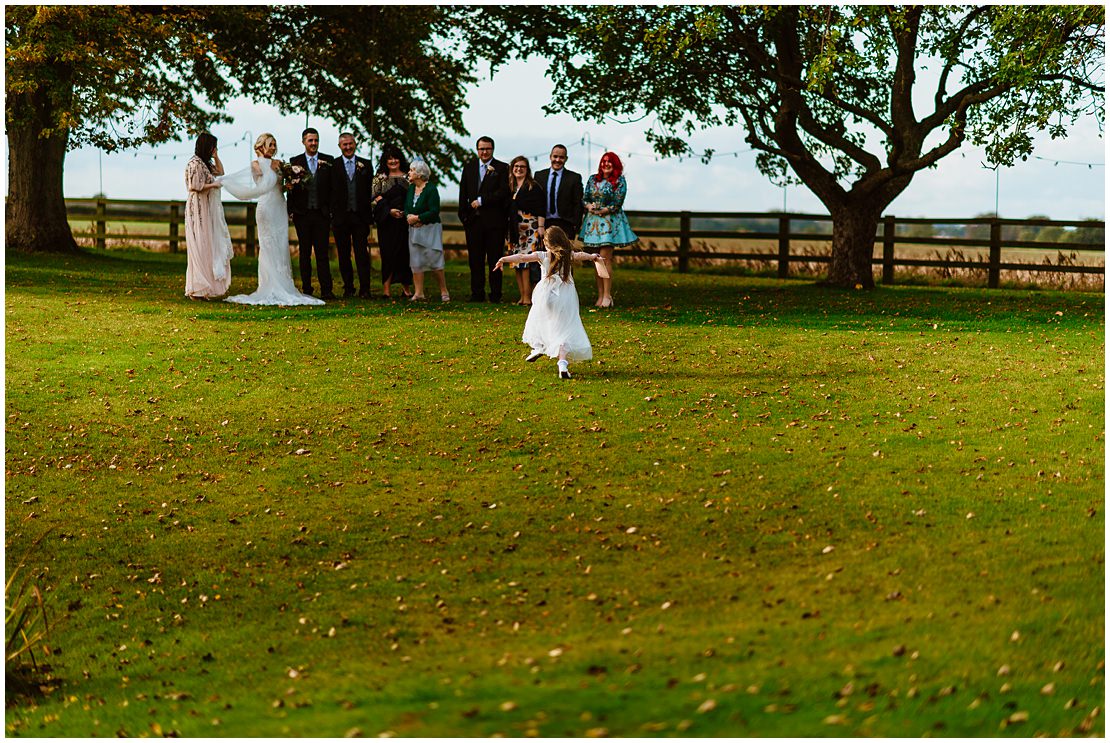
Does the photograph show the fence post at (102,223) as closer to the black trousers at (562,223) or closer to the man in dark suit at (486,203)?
the man in dark suit at (486,203)

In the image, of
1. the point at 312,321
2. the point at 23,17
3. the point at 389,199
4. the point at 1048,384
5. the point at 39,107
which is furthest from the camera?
the point at 39,107

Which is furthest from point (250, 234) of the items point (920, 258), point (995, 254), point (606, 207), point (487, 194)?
A: point (995, 254)

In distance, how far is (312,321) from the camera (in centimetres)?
1700

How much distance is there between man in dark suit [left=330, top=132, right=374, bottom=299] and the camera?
18438 mm

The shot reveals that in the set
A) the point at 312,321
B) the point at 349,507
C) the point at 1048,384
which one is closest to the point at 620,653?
the point at 349,507

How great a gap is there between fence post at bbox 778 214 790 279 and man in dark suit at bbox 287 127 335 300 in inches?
429

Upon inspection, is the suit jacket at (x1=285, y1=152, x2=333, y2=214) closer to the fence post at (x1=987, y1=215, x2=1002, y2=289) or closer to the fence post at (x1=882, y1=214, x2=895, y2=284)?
the fence post at (x1=882, y1=214, x2=895, y2=284)

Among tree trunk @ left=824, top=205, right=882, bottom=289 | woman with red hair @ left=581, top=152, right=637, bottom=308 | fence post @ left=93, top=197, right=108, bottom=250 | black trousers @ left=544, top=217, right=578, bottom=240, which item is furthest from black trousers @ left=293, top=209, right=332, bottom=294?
fence post @ left=93, top=197, right=108, bottom=250

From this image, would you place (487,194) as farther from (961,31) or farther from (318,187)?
(961,31)

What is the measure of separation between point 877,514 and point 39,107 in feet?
69.2

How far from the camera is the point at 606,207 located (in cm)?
1819

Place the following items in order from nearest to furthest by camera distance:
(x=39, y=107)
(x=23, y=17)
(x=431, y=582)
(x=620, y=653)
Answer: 1. (x=620, y=653)
2. (x=431, y=582)
3. (x=23, y=17)
4. (x=39, y=107)

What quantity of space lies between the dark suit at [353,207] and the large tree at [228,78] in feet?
14.2

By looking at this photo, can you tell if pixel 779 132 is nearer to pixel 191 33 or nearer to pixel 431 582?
pixel 191 33
